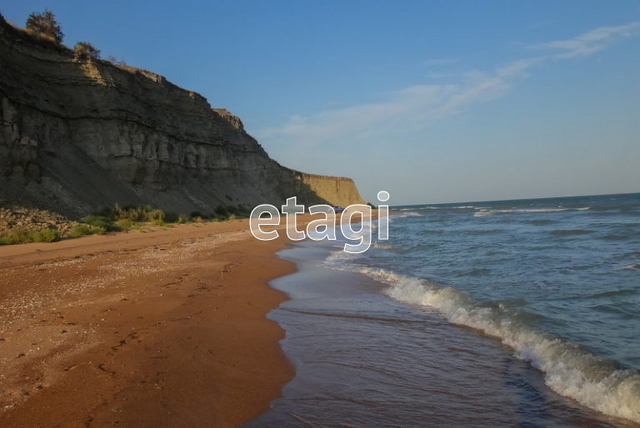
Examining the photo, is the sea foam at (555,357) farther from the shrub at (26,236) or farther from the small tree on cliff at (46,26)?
the small tree on cliff at (46,26)

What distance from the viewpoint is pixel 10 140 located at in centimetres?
1886

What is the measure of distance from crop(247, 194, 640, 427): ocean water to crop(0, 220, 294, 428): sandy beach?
38cm

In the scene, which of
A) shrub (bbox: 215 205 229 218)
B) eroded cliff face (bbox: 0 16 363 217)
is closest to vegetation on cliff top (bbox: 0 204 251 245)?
eroded cliff face (bbox: 0 16 363 217)

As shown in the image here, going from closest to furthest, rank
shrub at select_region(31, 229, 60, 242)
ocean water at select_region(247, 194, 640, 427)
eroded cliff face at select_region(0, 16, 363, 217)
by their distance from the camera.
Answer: ocean water at select_region(247, 194, 640, 427), shrub at select_region(31, 229, 60, 242), eroded cliff face at select_region(0, 16, 363, 217)

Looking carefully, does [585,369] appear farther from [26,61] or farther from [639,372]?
[26,61]

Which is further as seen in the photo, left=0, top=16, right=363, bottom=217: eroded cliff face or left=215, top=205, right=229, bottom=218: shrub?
left=215, top=205, right=229, bottom=218: shrub

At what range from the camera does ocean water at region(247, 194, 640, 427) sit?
11.1 feet

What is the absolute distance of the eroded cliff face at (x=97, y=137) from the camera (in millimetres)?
19875

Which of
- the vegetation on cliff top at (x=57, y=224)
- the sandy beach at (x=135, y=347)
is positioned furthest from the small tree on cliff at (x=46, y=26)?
the sandy beach at (x=135, y=347)

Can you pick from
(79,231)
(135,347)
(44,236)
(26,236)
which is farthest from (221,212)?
(135,347)

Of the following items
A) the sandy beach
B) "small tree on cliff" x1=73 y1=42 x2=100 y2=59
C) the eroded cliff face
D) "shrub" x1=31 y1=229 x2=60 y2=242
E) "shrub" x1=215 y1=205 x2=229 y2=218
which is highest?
"small tree on cliff" x1=73 y1=42 x2=100 y2=59

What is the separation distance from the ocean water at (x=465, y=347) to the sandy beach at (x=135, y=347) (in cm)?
38

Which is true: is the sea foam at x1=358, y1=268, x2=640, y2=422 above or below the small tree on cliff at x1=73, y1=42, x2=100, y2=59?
below

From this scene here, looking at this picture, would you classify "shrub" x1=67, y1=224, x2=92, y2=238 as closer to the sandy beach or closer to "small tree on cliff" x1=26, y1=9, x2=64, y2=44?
the sandy beach
